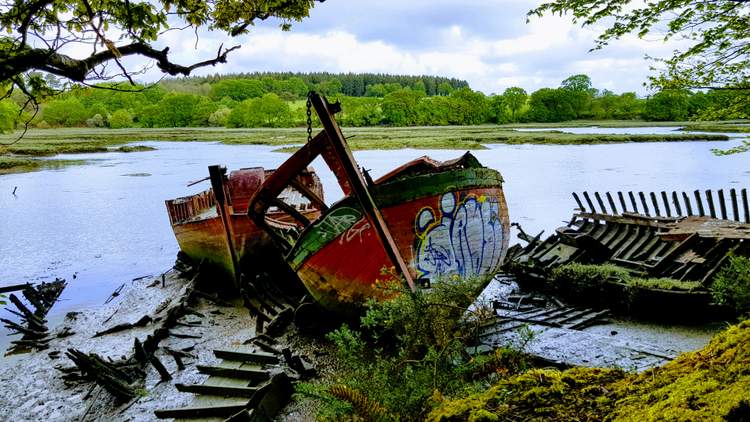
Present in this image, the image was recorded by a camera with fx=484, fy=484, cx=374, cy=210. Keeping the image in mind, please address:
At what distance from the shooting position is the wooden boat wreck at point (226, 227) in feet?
42.4

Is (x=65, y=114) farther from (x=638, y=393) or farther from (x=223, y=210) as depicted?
(x=638, y=393)

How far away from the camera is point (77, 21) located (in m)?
5.77

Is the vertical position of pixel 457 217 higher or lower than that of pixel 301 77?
lower

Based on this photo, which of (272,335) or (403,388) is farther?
(272,335)

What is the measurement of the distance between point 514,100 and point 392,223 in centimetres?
12739

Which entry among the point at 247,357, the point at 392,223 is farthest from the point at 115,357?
the point at 392,223

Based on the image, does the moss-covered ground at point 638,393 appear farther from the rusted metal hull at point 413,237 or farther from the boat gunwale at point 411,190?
the boat gunwale at point 411,190

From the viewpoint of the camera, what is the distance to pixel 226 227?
12953mm

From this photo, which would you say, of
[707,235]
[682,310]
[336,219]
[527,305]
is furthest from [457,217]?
[707,235]

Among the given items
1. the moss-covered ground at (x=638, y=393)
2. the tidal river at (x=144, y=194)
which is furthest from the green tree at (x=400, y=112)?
the moss-covered ground at (x=638, y=393)

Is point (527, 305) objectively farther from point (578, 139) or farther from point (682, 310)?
point (578, 139)

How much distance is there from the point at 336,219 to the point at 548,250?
25.9 ft

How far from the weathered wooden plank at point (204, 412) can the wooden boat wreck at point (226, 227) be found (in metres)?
5.65

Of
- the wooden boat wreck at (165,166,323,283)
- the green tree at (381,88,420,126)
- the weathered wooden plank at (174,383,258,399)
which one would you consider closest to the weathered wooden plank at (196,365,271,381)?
the weathered wooden plank at (174,383,258,399)
